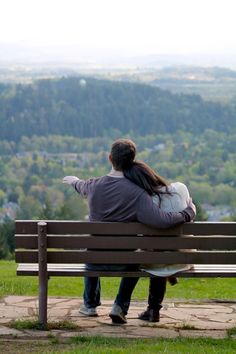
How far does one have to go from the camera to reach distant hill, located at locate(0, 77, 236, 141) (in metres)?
121

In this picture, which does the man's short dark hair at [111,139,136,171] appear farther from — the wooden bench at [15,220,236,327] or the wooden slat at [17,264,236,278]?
the wooden slat at [17,264,236,278]

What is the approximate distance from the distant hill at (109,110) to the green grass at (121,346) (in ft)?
376

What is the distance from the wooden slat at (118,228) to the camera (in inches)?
246

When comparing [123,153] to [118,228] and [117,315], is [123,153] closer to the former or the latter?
[118,228]

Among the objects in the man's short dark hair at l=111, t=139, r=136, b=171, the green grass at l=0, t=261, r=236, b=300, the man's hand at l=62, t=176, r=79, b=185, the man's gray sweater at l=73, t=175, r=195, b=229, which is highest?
the man's short dark hair at l=111, t=139, r=136, b=171

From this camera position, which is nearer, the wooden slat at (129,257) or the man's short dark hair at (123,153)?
the wooden slat at (129,257)

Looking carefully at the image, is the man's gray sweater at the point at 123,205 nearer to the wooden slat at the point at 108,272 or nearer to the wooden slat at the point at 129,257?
the wooden slat at the point at 129,257

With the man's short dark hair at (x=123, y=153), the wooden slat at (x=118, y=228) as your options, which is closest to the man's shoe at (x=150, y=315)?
the wooden slat at (x=118, y=228)

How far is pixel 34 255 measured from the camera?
6.34 meters

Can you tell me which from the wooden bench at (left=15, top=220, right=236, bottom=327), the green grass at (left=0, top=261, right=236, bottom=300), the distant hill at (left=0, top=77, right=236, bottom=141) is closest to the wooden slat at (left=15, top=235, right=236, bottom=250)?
the wooden bench at (left=15, top=220, right=236, bottom=327)

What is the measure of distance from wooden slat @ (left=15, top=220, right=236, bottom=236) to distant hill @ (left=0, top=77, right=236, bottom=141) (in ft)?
374

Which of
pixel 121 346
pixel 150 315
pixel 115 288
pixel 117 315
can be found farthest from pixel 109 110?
pixel 121 346

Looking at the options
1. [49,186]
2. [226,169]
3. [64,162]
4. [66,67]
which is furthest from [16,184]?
[66,67]

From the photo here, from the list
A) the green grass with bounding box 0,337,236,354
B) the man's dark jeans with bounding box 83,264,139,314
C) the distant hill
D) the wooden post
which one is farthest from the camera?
the distant hill
